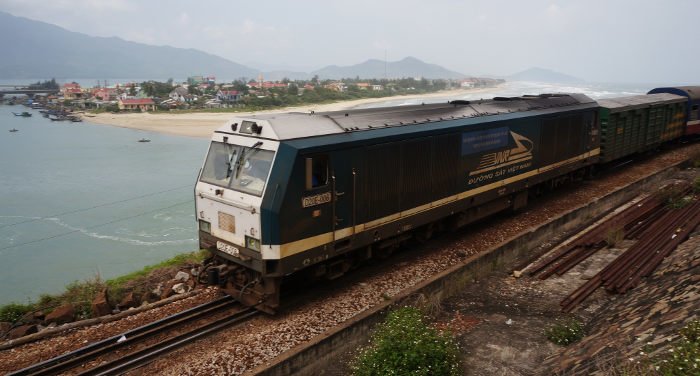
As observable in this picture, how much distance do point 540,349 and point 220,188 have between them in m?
6.03

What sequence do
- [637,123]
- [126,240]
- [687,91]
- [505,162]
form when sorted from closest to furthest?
[505,162], [637,123], [126,240], [687,91]

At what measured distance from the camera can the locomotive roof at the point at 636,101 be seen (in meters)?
19.8

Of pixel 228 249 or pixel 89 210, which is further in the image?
pixel 89 210

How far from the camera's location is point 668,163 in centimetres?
2186

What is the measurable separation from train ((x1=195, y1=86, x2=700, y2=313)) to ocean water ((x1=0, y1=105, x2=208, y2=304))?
1219cm

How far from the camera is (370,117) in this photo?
10.4 meters

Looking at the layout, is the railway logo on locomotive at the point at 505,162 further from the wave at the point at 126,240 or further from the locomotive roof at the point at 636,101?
the wave at the point at 126,240

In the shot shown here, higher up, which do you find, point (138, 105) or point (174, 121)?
point (138, 105)

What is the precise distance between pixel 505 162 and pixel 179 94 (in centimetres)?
10326

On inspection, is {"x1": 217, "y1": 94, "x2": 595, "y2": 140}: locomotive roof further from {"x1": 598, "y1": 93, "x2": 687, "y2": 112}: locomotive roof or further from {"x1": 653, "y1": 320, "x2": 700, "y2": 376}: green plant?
{"x1": 653, "y1": 320, "x2": 700, "y2": 376}: green plant

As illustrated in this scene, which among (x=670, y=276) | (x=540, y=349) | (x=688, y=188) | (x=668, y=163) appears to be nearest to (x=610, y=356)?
(x=540, y=349)

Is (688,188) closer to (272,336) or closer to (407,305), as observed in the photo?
(407,305)

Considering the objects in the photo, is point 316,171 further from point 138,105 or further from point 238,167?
point 138,105

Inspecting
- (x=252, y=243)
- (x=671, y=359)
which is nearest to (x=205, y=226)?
(x=252, y=243)
